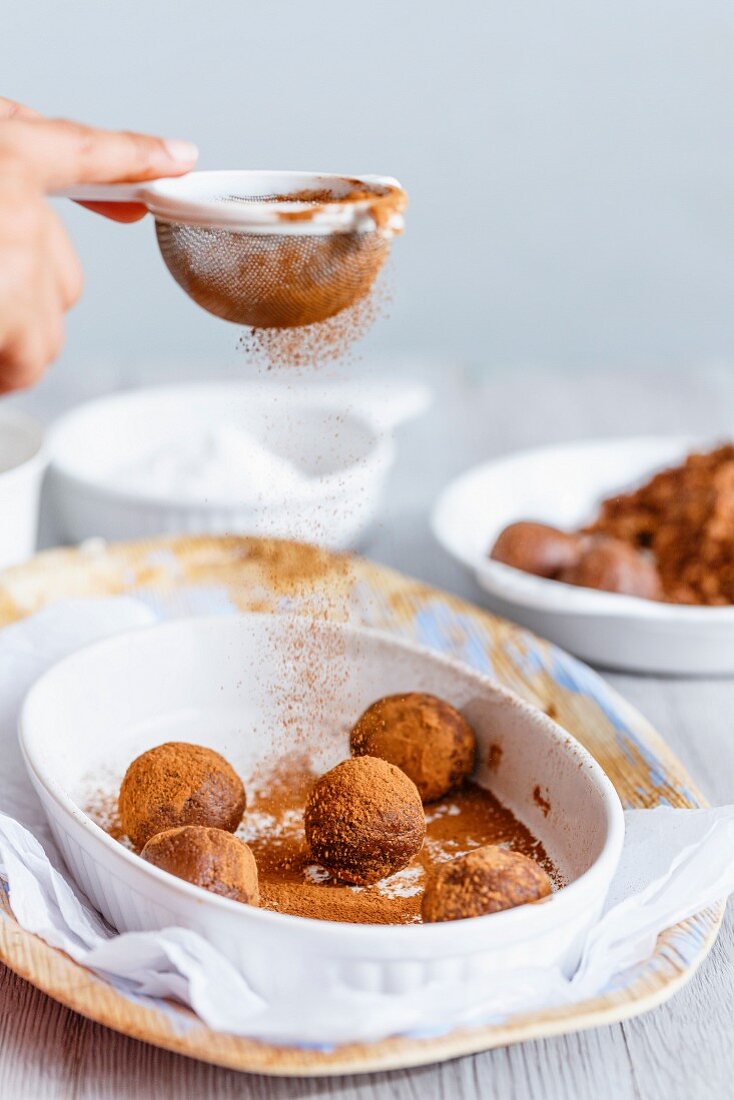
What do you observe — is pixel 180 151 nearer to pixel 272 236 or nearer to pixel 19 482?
pixel 272 236

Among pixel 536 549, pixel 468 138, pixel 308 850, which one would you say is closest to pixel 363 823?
pixel 308 850

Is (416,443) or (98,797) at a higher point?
(98,797)

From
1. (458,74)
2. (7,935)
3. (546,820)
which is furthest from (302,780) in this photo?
(458,74)

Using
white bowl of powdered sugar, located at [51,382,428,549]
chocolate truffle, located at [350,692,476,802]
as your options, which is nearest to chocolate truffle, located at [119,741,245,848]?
chocolate truffle, located at [350,692,476,802]

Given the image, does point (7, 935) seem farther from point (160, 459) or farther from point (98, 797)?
point (160, 459)

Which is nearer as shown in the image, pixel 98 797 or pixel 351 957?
pixel 351 957

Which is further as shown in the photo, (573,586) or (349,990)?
(573,586)

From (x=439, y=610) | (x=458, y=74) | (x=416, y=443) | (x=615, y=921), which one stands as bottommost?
(x=416, y=443)

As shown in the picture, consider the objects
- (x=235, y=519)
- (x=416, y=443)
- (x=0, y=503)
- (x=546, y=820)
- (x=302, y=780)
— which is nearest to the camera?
(x=546, y=820)
